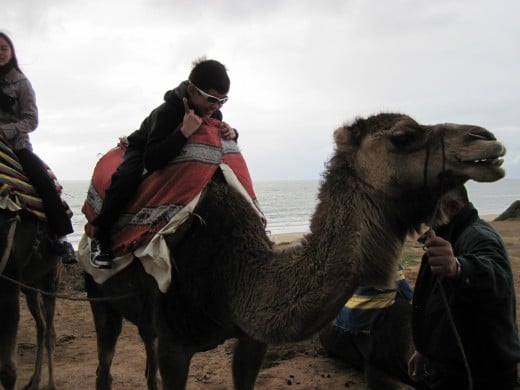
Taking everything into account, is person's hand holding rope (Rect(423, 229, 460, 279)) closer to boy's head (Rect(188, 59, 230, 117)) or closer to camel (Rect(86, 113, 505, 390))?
camel (Rect(86, 113, 505, 390))

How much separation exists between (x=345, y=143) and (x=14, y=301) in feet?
11.6

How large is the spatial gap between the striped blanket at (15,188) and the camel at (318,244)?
1845 millimetres

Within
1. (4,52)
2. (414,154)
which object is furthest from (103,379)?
(414,154)

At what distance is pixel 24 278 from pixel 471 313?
4477 millimetres

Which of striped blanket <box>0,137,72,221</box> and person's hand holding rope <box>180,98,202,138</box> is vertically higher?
person's hand holding rope <box>180,98,202,138</box>

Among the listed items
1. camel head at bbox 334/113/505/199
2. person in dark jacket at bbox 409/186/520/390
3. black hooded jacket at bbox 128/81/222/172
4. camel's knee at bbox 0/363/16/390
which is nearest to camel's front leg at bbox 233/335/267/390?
person in dark jacket at bbox 409/186/520/390

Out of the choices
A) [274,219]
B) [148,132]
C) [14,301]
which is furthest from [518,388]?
[274,219]

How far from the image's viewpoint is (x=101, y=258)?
395 cm

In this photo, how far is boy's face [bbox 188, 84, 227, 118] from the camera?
3607 mm

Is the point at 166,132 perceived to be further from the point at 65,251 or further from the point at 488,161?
the point at 65,251

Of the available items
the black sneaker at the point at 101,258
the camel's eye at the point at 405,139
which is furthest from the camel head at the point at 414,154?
the black sneaker at the point at 101,258

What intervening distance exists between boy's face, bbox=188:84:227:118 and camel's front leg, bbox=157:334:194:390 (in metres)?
1.58

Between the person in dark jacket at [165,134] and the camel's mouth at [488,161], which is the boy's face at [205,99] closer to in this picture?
the person in dark jacket at [165,134]

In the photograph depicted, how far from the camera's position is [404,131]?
268cm
